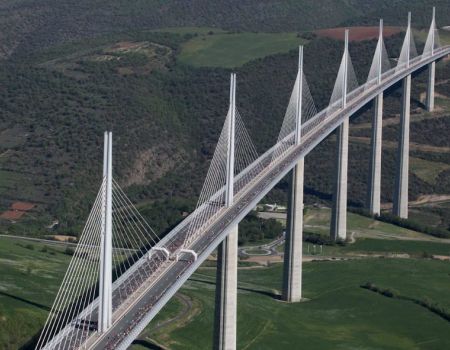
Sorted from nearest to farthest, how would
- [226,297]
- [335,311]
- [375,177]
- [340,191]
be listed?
[226,297] → [335,311] → [340,191] → [375,177]

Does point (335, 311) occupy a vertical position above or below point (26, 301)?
below

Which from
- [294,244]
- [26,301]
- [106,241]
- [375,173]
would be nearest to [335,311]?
[294,244]

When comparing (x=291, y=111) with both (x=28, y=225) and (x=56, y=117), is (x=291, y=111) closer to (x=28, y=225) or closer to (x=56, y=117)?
(x=28, y=225)

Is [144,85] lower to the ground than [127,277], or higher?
higher

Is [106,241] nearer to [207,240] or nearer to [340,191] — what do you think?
[207,240]

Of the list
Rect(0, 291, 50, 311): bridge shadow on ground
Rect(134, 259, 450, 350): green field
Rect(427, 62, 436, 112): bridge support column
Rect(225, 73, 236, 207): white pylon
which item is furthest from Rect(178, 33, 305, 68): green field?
Rect(0, 291, 50, 311): bridge shadow on ground

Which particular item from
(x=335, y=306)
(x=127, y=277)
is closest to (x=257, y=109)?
(x=335, y=306)
